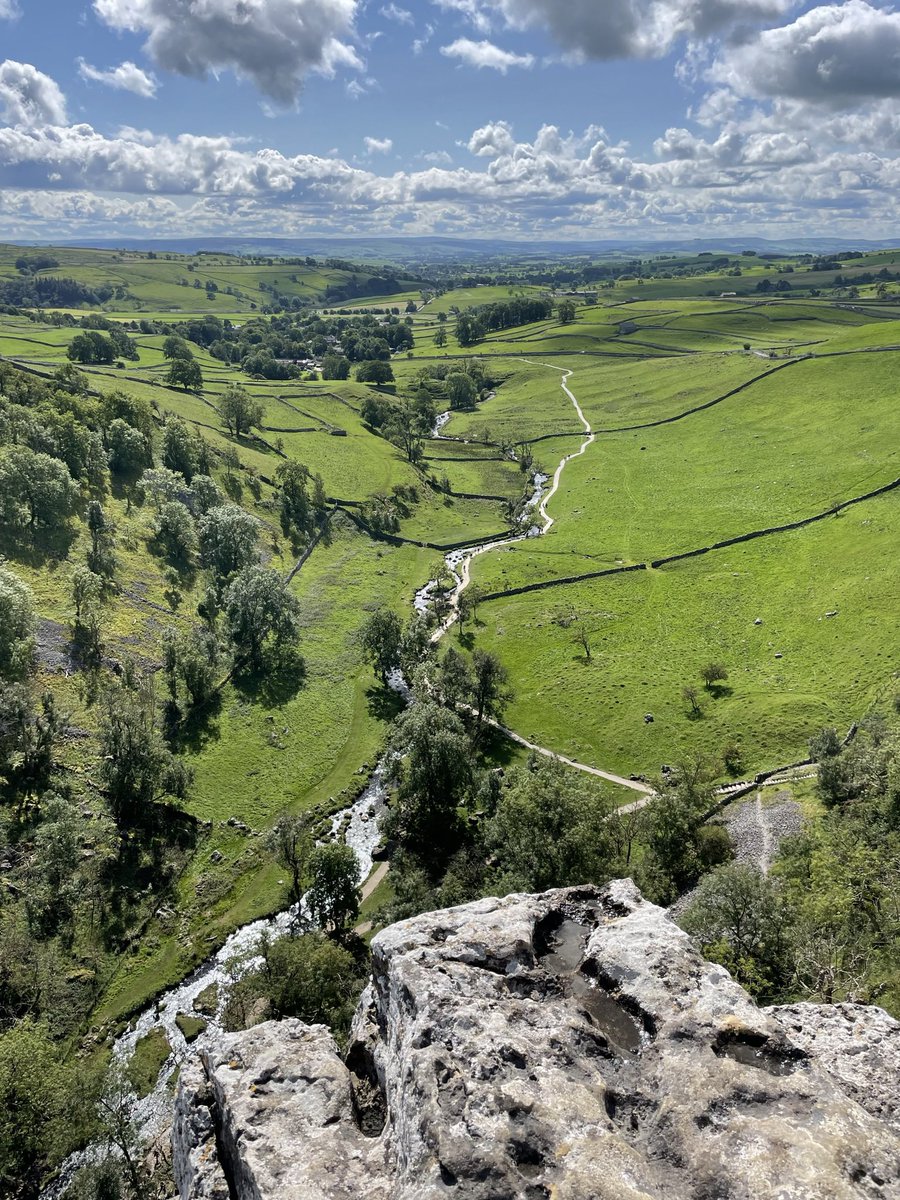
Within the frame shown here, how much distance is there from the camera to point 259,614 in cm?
8912

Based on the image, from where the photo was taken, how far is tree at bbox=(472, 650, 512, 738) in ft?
246

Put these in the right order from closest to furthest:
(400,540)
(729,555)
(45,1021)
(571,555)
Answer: (45,1021) → (729,555) → (571,555) → (400,540)

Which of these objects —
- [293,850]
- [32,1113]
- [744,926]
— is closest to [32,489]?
[293,850]

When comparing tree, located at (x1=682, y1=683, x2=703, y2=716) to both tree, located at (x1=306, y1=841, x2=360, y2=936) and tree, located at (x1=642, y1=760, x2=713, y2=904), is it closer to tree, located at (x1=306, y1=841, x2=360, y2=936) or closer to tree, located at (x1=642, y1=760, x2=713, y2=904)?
tree, located at (x1=642, y1=760, x2=713, y2=904)

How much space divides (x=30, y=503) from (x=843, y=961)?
10318cm

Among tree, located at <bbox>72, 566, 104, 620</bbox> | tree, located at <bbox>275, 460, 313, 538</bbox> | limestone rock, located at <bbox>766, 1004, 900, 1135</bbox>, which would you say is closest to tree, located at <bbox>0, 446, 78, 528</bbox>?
tree, located at <bbox>72, 566, 104, 620</bbox>

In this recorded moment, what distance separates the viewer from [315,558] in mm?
121750

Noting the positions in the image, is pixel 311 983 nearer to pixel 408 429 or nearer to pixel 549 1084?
pixel 549 1084

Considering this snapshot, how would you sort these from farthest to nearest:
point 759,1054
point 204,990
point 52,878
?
point 52,878 < point 204,990 < point 759,1054

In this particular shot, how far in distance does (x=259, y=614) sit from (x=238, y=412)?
85143 millimetres

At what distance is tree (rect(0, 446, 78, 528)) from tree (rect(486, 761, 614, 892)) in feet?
256

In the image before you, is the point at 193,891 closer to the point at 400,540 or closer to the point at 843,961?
the point at 843,961

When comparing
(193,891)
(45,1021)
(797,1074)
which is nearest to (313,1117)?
(797,1074)

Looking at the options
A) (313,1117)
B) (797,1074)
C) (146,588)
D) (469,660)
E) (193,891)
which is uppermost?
(797,1074)
